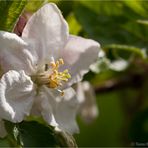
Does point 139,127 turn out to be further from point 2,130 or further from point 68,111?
point 2,130

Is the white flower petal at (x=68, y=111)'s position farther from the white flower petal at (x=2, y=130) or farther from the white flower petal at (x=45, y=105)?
the white flower petal at (x=2, y=130)

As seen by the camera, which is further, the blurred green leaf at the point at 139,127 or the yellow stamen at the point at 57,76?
the blurred green leaf at the point at 139,127

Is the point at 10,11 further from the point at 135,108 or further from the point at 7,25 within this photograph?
the point at 135,108

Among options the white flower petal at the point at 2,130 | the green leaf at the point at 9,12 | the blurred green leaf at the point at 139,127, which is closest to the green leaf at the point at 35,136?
the white flower petal at the point at 2,130

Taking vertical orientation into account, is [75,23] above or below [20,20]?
below

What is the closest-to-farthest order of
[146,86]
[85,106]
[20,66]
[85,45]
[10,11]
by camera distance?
[10,11] < [20,66] < [85,45] < [85,106] < [146,86]

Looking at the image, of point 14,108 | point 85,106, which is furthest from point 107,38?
point 14,108

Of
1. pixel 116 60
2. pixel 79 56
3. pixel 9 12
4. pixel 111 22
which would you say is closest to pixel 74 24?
pixel 111 22
